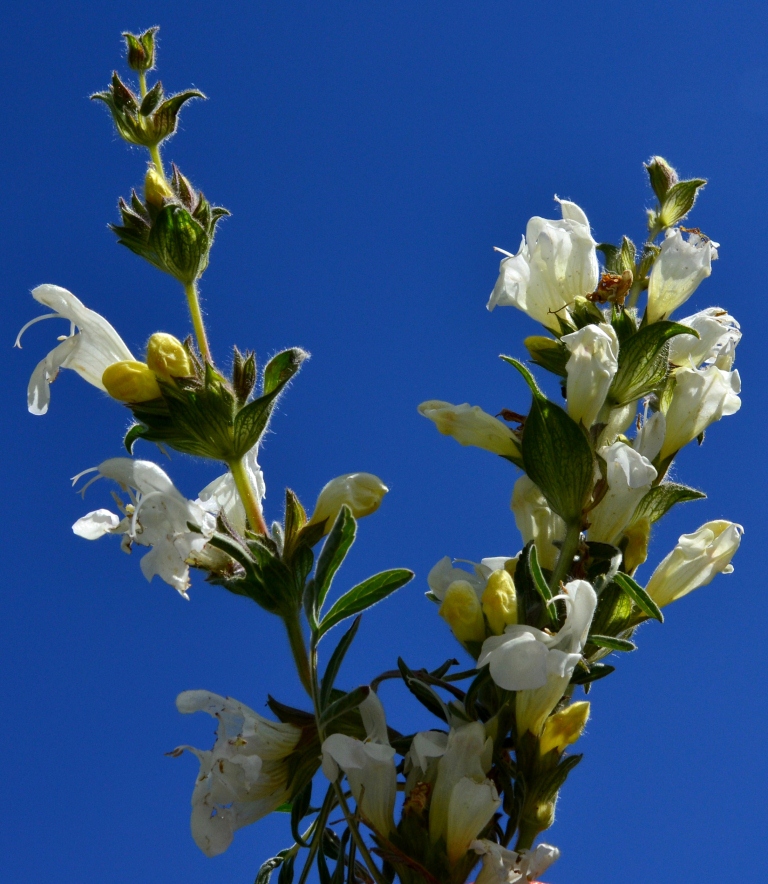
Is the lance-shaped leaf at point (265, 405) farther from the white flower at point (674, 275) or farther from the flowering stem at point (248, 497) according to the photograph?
the white flower at point (674, 275)

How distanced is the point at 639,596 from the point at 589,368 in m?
0.32

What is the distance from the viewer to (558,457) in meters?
1.31

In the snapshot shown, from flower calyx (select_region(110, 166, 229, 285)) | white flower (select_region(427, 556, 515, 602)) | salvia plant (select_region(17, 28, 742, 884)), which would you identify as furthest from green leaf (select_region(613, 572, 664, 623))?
flower calyx (select_region(110, 166, 229, 285))

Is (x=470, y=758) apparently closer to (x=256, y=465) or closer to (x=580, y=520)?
(x=580, y=520)

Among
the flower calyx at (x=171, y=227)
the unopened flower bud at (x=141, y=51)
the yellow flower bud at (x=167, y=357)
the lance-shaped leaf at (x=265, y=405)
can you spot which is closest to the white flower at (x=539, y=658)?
the lance-shaped leaf at (x=265, y=405)

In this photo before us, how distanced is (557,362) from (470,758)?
0.62m

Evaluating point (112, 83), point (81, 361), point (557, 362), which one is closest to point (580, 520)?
point (557, 362)

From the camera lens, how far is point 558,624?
129cm

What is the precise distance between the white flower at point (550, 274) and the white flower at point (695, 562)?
1.32ft

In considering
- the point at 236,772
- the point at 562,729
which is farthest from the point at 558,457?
the point at 236,772

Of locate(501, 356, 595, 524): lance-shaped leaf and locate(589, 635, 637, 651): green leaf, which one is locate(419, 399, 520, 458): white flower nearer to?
locate(501, 356, 595, 524): lance-shaped leaf

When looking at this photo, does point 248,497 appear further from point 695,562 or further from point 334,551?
point 695,562

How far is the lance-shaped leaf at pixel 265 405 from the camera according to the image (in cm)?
128

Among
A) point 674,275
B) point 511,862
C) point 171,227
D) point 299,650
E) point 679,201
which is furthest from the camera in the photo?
point 679,201
